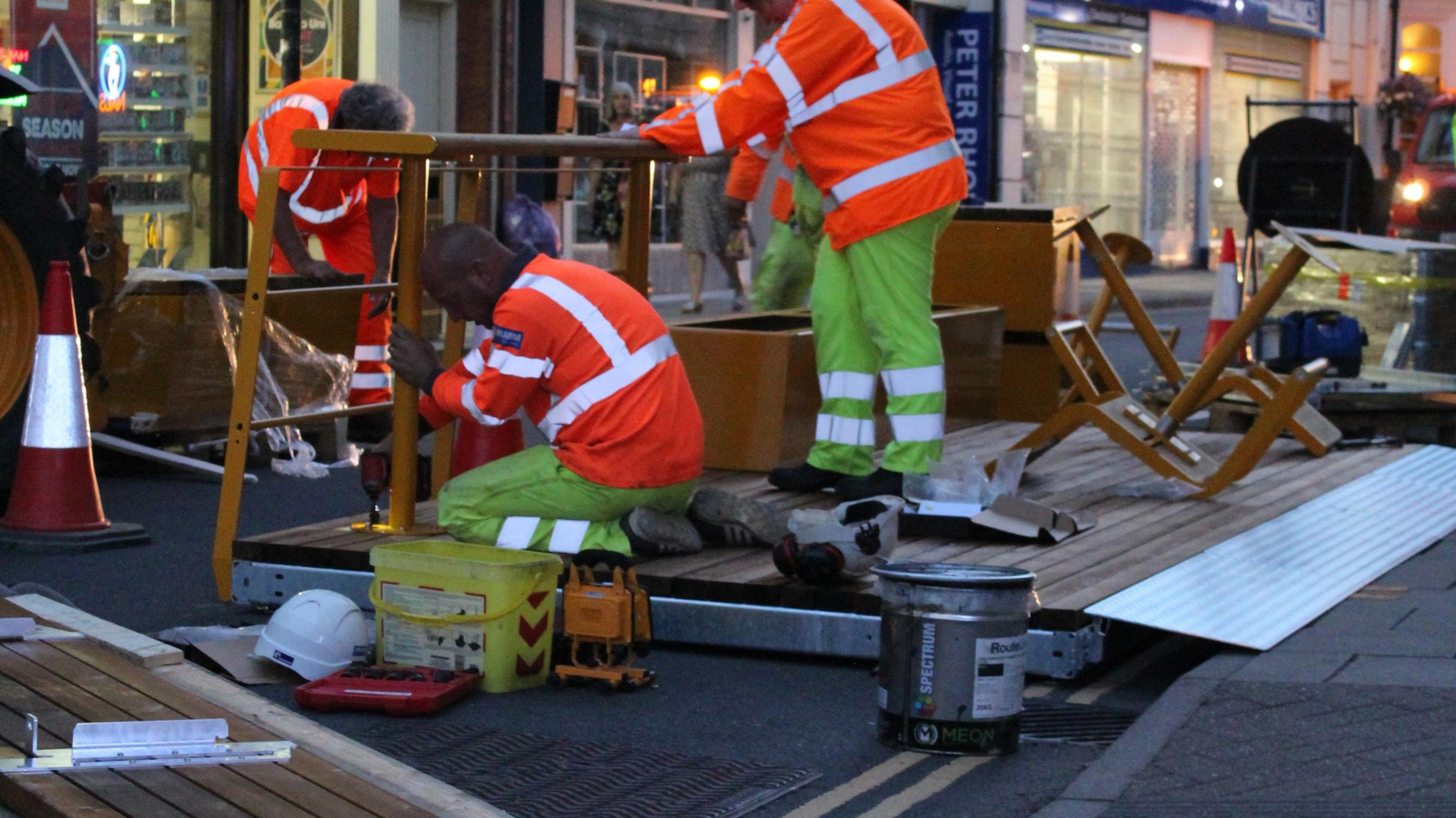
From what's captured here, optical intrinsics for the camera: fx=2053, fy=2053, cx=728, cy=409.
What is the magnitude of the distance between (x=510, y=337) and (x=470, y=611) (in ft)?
2.87

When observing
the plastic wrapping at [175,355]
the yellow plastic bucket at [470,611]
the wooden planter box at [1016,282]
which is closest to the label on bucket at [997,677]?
the yellow plastic bucket at [470,611]

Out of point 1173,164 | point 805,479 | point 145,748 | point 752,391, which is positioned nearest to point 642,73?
point 752,391

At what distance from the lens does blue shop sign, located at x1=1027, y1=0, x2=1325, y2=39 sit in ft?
88.3

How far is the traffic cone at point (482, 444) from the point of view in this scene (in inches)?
269

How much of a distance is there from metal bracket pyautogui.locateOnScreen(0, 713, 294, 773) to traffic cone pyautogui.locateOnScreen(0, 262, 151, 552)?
3.07m

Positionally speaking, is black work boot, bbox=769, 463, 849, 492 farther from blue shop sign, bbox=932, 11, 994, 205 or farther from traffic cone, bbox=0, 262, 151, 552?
blue shop sign, bbox=932, 11, 994, 205

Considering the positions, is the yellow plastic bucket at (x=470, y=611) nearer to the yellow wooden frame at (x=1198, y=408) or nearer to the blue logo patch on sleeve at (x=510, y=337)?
the blue logo patch on sleeve at (x=510, y=337)

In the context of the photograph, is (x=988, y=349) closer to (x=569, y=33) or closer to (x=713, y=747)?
(x=713, y=747)

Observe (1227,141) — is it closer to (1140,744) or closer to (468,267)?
(468,267)

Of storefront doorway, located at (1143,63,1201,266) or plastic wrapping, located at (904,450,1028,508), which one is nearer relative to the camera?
plastic wrapping, located at (904,450,1028,508)

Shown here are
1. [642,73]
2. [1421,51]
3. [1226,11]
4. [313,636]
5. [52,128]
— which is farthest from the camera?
[1421,51]

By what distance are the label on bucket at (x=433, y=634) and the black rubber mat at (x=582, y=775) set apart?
0.35m

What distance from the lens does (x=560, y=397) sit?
223 inches

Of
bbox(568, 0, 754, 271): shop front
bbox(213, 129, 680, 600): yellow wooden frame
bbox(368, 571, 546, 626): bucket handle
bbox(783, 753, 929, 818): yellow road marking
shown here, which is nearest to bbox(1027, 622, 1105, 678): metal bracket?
bbox(783, 753, 929, 818): yellow road marking
